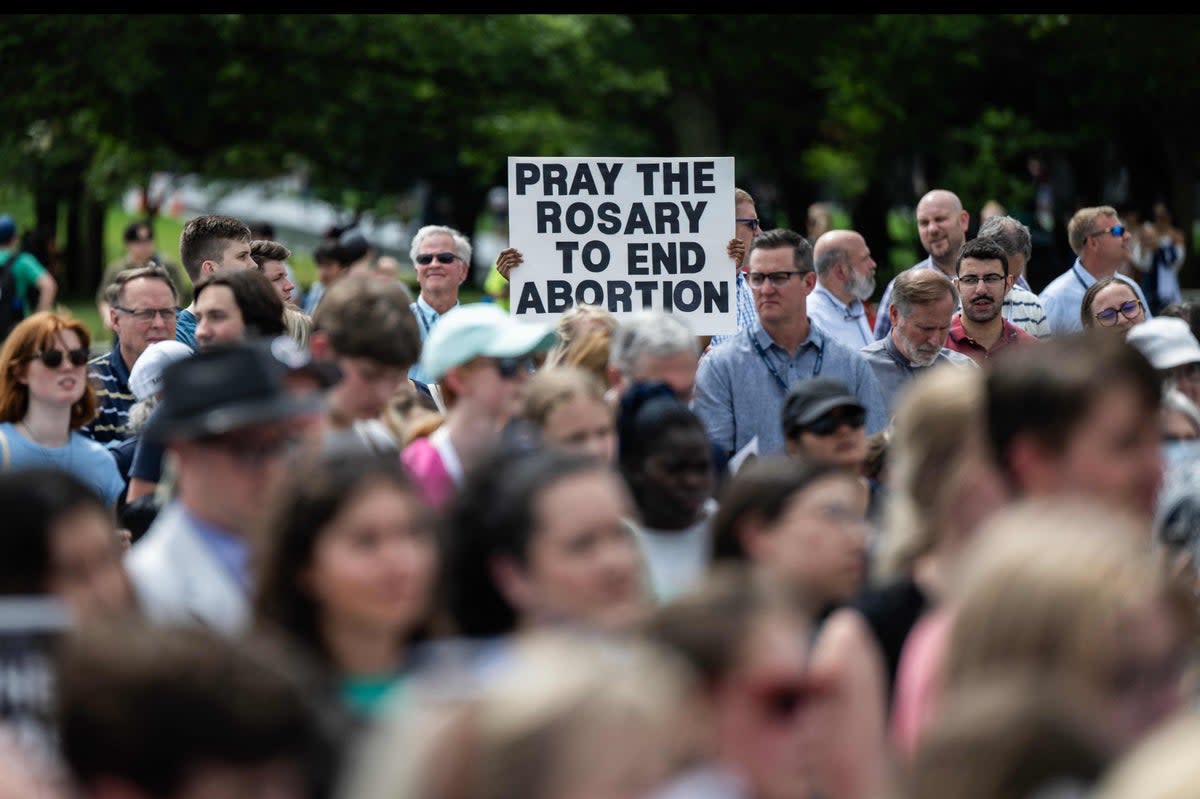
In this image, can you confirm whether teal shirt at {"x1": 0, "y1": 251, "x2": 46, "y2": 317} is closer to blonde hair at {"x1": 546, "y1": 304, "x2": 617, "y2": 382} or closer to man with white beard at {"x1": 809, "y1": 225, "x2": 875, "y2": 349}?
man with white beard at {"x1": 809, "y1": 225, "x2": 875, "y2": 349}

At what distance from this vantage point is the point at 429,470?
5875mm

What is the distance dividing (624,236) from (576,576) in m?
6.76

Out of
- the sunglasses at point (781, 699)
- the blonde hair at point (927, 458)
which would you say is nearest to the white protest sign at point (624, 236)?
the blonde hair at point (927, 458)

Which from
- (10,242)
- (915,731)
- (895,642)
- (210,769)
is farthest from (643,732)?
(10,242)

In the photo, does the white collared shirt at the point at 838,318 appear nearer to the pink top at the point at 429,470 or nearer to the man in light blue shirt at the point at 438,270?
the man in light blue shirt at the point at 438,270

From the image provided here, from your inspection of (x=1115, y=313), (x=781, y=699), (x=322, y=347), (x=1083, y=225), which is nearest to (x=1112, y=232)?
(x=1083, y=225)

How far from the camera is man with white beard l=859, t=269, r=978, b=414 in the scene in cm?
929

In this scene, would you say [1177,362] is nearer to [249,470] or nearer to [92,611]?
[249,470]

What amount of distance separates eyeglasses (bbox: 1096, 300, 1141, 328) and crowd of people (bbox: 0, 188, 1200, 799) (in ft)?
13.2

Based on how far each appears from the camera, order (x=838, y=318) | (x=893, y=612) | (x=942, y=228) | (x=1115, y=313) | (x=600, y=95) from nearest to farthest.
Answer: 1. (x=893, y=612)
2. (x=1115, y=313)
3. (x=838, y=318)
4. (x=942, y=228)
5. (x=600, y=95)

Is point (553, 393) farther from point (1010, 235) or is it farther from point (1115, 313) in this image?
point (1010, 235)

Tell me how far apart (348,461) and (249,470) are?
0.50m

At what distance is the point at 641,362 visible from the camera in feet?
21.4

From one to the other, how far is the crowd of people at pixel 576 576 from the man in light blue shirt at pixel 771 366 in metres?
→ 1.59
